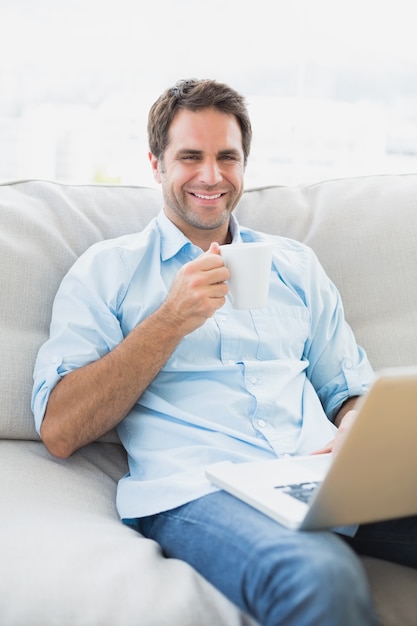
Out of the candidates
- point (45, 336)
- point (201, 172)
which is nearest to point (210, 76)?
point (201, 172)

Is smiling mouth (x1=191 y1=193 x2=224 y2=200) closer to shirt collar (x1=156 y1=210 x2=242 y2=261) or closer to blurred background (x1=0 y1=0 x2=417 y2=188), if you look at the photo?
shirt collar (x1=156 y1=210 x2=242 y2=261)

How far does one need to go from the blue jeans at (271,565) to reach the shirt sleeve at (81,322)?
1.16ft

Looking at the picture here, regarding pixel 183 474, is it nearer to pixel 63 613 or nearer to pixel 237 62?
pixel 63 613

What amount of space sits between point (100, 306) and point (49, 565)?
0.54 m

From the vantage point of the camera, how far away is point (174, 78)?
3.12 metres

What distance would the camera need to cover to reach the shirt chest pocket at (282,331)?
5.65 ft

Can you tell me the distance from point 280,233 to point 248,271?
2.07 ft

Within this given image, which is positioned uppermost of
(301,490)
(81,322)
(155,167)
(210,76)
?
(210,76)

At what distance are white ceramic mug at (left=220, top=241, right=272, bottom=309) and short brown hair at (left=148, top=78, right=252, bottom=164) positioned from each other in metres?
0.54

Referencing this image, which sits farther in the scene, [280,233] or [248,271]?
[280,233]

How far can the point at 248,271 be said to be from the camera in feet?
4.59

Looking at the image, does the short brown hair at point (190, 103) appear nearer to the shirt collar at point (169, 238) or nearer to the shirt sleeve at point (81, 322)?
the shirt collar at point (169, 238)

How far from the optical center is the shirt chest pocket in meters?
1.72

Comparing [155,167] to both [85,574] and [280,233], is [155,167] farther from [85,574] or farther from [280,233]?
[85,574]
